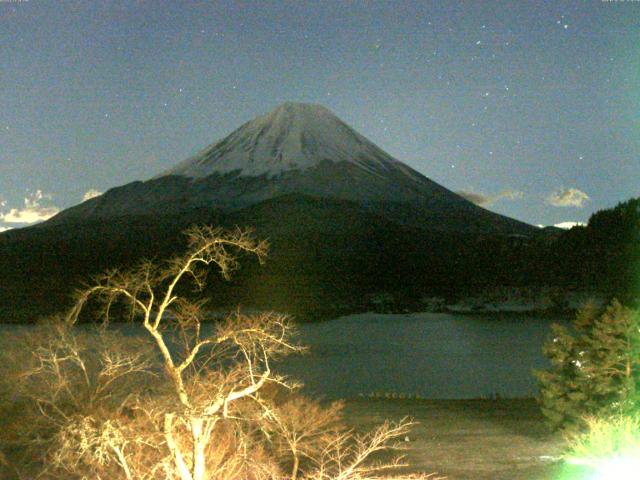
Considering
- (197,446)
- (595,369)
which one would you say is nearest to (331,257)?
(595,369)

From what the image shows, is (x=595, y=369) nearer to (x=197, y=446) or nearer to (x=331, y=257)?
(x=197, y=446)

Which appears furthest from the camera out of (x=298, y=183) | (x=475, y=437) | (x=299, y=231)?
(x=298, y=183)

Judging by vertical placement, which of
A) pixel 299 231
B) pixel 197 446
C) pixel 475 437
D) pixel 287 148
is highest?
pixel 287 148

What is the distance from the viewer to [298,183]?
90062 mm

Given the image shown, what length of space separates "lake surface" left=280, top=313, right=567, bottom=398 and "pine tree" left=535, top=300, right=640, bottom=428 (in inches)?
362

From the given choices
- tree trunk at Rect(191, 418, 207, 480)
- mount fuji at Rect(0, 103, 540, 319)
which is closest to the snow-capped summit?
mount fuji at Rect(0, 103, 540, 319)

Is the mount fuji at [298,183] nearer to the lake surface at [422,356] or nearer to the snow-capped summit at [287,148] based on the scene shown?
the snow-capped summit at [287,148]

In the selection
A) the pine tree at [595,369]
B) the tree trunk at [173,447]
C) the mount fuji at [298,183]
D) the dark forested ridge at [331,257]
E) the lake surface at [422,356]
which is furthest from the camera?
the mount fuji at [298,183]

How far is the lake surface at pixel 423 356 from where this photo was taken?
24.2 m

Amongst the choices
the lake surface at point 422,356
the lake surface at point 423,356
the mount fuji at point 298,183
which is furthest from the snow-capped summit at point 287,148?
the lake surface at point 423,356

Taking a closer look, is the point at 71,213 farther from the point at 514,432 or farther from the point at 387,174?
the point at 514,432

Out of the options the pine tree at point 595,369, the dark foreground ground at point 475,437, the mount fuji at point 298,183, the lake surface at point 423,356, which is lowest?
the lake surface at point 423,356

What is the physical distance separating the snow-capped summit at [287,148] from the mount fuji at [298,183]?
0.13 meters

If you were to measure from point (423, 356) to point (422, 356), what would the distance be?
10cm
